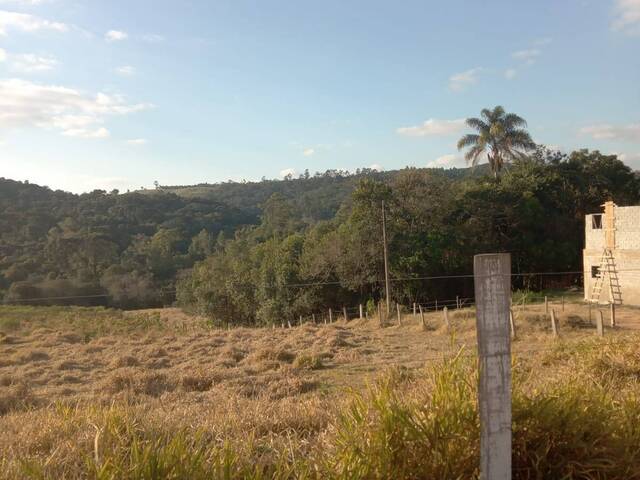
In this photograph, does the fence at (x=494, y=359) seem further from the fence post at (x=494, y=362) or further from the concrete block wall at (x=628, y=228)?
the concrete block wall at (x=628, y=228)

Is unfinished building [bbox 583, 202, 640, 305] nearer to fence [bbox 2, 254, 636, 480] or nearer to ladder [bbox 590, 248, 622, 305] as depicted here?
ladder [bbox 590, 248, 622, 305]

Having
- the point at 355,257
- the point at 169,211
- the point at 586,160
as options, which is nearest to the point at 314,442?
the point at 355,257

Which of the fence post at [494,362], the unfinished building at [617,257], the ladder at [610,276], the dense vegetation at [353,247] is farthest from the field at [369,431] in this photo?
the dense vegetation at [353,247]

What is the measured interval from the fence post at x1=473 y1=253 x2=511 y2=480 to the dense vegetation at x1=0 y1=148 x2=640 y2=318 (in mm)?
30159

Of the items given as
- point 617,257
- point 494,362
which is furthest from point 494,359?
point 617,257

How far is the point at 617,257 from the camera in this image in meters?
26.3

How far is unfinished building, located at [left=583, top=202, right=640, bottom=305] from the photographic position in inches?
1005

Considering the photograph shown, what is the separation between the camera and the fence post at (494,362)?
3207 mm

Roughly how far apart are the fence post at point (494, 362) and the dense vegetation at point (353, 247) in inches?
1187

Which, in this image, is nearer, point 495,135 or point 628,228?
point 628,228

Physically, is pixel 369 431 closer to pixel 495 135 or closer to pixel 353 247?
pixel 353 247

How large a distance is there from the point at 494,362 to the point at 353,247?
30.6 m

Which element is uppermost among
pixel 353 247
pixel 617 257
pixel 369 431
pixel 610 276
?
pixel 353 247

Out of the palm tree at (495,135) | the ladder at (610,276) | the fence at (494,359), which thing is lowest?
the ladder at (610,276)
